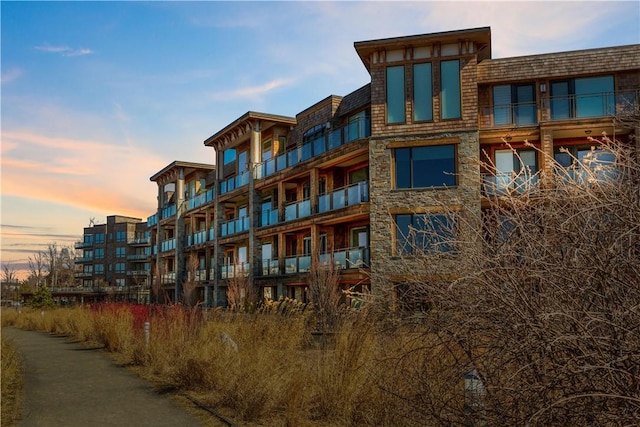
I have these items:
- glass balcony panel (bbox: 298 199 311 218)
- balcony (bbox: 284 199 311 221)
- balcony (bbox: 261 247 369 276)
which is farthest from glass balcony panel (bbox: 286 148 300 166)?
balcony (bbox: 261 247 369 276)

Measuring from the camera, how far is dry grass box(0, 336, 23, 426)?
9.87 m

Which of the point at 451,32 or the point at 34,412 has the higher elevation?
the point at 451,32

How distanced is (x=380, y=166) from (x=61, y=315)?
16.5 metres

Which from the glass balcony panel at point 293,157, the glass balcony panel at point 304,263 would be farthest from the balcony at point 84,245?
the glass balcony panel at point 304,263

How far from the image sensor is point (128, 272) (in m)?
108

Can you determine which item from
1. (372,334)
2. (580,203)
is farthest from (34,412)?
(580,203)

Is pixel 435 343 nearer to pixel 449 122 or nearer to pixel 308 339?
pixel 308 339

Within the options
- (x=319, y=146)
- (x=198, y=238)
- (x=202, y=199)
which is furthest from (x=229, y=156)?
(x=319, y=146)

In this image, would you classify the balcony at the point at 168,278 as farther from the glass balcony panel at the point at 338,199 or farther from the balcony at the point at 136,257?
the balcony at the point at 136,257

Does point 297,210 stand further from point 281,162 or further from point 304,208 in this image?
point 281,162

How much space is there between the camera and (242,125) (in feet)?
135

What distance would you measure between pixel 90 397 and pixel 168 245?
4501 centimetres

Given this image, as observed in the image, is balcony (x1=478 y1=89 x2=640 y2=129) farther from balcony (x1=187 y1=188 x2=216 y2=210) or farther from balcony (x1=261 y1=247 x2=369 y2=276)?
balcony (x1=187 y1=188 x2=216 y2=210)

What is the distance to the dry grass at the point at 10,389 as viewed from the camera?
388 inches
